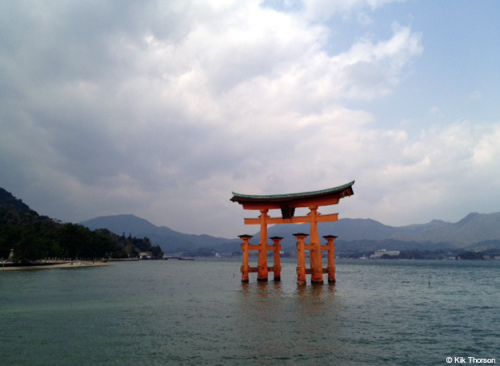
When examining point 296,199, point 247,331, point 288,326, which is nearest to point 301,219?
point 296,199

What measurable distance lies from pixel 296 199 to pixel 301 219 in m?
2.19

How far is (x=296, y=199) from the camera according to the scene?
1358 inches

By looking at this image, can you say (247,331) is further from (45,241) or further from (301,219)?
(45,241)

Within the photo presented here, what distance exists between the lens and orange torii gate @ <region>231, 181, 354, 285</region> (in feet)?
108

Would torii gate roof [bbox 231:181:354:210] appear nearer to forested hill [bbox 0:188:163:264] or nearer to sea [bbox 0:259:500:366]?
sea [bbox 0:259:500:366]

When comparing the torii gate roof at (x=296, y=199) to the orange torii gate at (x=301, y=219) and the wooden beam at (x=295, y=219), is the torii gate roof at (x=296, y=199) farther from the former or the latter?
the wooden beam at (x=295, y=219)

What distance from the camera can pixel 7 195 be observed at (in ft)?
545

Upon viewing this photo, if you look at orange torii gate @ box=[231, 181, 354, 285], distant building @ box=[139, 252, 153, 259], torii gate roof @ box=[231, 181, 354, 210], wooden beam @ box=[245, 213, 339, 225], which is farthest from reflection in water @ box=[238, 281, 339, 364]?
distant building @ box=[139, 252, 153, 259]

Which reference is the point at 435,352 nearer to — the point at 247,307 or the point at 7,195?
the point at 247,307

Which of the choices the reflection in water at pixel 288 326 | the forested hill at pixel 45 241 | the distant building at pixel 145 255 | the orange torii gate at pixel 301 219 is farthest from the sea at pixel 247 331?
the distant building at pixel 145 255

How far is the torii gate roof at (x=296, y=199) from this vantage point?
32.2 metres

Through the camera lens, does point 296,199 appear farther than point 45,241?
No

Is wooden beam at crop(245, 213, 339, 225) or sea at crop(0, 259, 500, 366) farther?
wooden beam at crop(245, 213, 339, 225)

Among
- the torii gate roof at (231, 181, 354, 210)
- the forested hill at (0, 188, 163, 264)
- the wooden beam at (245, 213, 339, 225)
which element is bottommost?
the forested hill at (0, 188, 163, 264)
